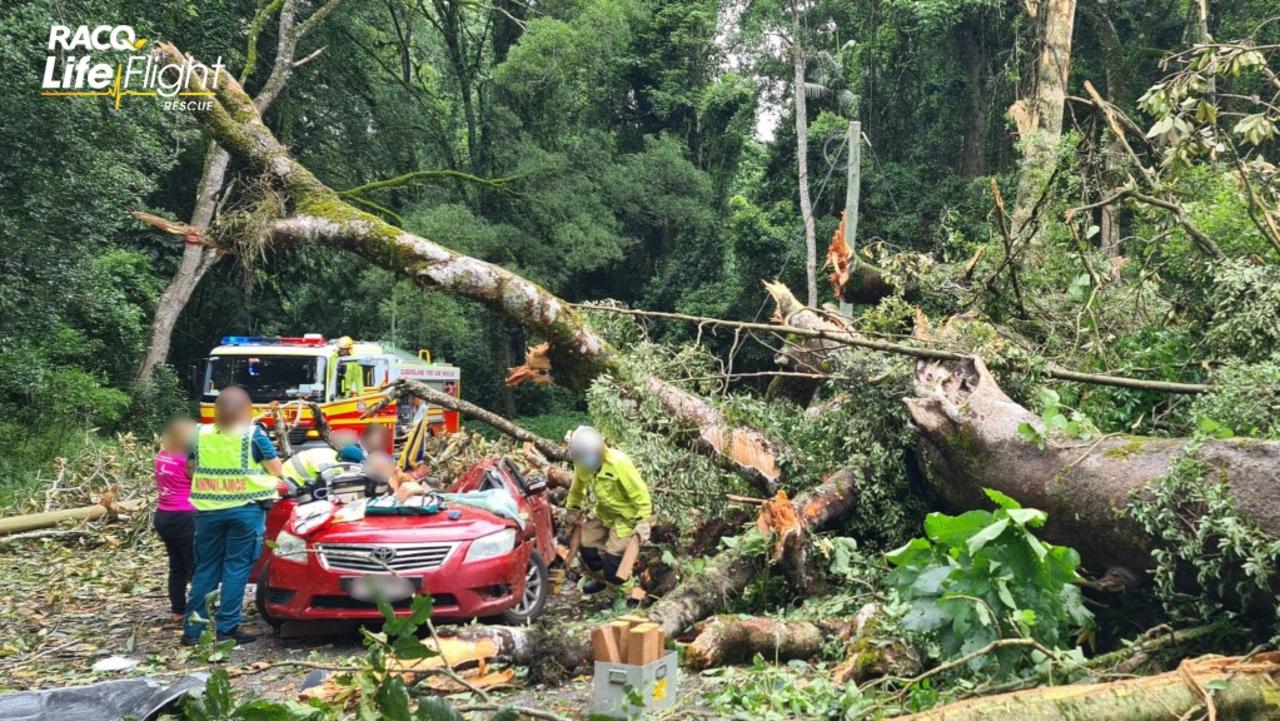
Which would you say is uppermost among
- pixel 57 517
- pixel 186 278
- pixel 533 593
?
pixel 186 278

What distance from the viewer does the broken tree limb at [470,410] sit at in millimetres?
8859

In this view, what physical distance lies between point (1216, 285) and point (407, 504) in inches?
215

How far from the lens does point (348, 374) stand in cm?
1581

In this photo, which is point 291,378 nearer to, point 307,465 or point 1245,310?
point 307,465

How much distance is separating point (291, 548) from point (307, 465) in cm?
145

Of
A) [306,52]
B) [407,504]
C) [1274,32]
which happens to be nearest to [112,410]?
[306,52]

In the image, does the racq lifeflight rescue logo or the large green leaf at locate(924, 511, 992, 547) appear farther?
the racq lifeflight rescue logo

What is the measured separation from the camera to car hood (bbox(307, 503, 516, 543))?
250 inches

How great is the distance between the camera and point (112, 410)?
17000 millimetres

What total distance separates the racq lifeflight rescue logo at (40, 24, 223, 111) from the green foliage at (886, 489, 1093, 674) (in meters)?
10.9

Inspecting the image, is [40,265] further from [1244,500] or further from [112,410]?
[1244,500]

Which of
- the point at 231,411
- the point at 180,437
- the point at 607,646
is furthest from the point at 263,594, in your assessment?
the point at 607,646

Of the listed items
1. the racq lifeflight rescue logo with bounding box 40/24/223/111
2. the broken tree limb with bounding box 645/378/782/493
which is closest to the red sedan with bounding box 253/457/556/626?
the broken tree limb with bounding box 645/378/782/493

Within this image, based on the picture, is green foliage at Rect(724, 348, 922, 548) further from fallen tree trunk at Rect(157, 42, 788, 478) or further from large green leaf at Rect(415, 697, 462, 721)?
large green leaf at Rect(415, 697, 462, 721)
